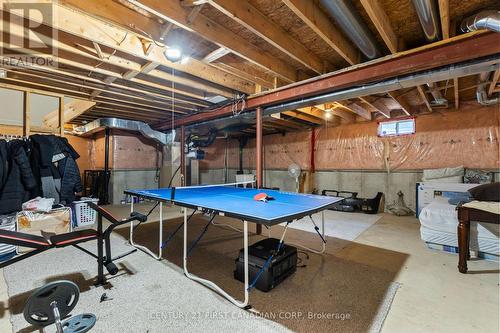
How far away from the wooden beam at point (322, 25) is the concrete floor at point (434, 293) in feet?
8.11

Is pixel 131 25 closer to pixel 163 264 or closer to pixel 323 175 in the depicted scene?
pixel 163 264

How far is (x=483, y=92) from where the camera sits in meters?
3.87

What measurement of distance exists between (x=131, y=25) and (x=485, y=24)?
9.93 ft

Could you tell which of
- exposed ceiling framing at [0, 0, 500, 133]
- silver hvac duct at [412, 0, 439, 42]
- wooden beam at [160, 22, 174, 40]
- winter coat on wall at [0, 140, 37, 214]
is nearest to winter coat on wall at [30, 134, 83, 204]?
winter coat on wall at [0, 140, 37, 214]

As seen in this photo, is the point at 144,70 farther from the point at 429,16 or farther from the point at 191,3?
the point at 429,16

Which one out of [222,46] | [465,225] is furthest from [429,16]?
[465,225]

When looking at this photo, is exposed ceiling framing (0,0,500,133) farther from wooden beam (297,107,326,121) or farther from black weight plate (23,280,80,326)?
black weight plate (23,280,80,326)

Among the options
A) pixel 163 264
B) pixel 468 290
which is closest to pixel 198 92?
pixel 163 264

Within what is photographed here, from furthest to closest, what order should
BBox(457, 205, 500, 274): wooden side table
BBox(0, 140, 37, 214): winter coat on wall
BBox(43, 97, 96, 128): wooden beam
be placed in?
BBox(43, 97, 96, 128): wooden beam, BBox(0, 140, 37, 214): winter coat on wall, BBox(457, 205, 500, 274): wooden side table

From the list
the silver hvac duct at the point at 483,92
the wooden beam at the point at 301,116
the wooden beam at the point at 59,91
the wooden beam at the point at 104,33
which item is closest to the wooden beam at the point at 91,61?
the wooden beam at the point at 104,33

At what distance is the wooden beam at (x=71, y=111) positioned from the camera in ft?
15.4

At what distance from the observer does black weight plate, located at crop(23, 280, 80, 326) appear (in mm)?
1542

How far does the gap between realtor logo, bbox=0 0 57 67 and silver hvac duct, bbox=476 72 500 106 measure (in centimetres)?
542

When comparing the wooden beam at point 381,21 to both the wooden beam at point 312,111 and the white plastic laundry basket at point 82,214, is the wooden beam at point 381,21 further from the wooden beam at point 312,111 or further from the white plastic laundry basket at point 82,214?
the white plastic laundry basket at point 82,214
